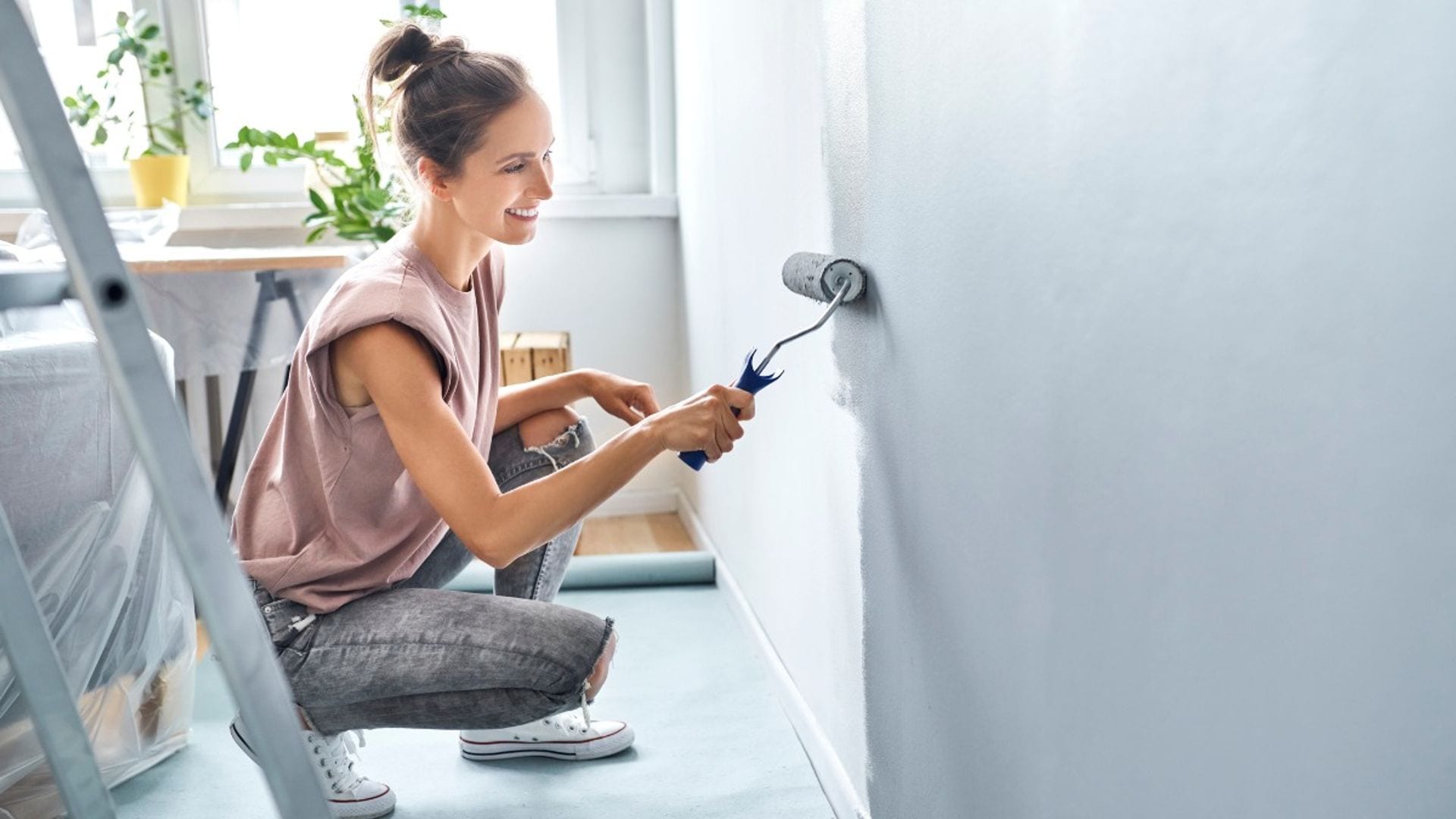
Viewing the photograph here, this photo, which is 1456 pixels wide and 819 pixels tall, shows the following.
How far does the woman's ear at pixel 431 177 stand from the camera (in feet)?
4.55

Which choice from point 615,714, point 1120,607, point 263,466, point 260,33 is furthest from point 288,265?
point 1120,607

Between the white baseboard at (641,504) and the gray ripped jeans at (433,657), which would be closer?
the gray ripped jeans at (433,657)

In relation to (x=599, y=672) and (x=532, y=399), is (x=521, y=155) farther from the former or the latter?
(x=599, y=672)

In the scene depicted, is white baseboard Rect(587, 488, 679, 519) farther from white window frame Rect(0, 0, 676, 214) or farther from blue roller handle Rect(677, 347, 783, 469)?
blue roller handle Rect(677, 347, 783, 469)

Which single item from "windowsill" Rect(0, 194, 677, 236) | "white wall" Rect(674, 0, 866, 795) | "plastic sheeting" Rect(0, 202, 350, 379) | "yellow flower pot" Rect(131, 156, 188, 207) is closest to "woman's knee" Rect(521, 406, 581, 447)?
"white wall" Rect(674, 0, 866, 795)

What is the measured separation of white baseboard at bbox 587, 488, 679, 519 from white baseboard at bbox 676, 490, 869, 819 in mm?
674

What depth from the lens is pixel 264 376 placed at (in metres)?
2.82

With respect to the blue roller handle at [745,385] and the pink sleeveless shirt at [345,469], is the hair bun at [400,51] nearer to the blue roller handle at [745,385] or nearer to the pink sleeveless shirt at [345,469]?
the pink sleeveless shirt at [345,469]

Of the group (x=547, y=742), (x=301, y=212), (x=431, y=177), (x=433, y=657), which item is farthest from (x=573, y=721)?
(x=301, y=212)

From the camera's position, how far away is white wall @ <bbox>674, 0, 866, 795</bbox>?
1358 mm

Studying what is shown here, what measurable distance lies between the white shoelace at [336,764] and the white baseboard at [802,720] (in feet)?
1.76

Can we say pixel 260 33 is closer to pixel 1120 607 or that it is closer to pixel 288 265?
pixel 288 265

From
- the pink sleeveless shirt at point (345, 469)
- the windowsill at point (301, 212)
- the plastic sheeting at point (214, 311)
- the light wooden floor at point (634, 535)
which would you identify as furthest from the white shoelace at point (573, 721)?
the windowsill at point (301, 212)

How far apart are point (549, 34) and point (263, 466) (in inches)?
73.1
